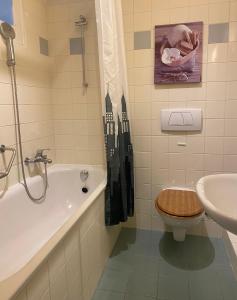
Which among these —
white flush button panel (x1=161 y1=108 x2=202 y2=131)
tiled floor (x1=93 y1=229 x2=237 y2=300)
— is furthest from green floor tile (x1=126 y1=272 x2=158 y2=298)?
white flush button panel (x1=161 y1=108 x2=202 y2=131)

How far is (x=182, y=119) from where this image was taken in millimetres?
2055

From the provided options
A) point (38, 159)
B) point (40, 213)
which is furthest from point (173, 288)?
point (38, 159)

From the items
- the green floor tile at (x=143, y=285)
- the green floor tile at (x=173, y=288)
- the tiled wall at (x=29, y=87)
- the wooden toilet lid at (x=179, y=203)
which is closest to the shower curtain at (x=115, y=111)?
the wooden toilet lid at (x=179, y=203)

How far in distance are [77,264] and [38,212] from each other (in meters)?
0.78

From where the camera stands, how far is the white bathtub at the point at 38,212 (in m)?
1.53

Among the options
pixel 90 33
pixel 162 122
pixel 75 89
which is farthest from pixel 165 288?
pixel 90 33

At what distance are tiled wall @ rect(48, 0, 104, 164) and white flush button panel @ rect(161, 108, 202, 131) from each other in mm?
596

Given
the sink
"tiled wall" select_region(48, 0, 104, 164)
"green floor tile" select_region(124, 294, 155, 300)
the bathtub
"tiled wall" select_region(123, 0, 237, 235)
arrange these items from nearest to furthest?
the sink → the bathtub → "green floor tile" select_region(124, 294, 155, 300) → "tiled wall" select_region(123, 0, 237, 235) → "tiled wall" select_region(48, 0, 104, 164)

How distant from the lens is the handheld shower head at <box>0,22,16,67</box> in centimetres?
161

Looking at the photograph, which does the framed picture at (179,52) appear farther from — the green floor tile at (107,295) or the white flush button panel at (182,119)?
the green floor tile at (107,295)

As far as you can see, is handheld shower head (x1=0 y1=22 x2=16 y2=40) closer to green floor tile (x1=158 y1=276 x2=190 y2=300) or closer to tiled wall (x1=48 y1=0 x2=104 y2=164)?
tiled wall (x1=48 y1=0 x2=104 y2=164)

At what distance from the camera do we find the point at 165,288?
1609mm

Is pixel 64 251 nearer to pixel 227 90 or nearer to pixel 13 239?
pixel 13 239

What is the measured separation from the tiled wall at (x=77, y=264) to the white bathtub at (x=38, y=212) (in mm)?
84
